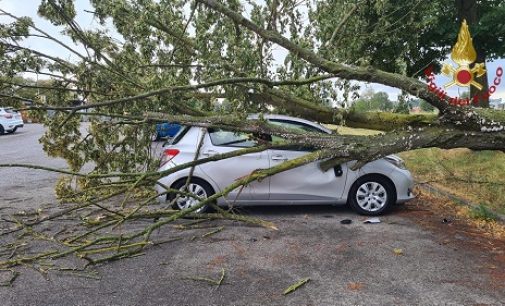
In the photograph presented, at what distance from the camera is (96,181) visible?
25.5 feet

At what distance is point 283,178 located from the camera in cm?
722

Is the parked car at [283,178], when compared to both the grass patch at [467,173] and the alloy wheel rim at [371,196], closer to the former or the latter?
the alloy wheel rim at [371,196]

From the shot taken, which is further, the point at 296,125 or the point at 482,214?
the point at 296,125

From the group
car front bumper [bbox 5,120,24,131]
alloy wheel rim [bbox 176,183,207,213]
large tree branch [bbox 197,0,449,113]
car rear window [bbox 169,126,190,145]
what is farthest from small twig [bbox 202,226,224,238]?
car front bumper [bbox 5,120,24,131]

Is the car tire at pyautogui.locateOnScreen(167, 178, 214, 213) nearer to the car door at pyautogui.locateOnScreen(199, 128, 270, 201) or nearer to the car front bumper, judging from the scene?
the car door at pyautogui.locateOnScreen(199, 128, 270, 201)

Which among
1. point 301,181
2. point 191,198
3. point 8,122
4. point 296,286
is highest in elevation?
point 8,122

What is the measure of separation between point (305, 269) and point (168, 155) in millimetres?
3321

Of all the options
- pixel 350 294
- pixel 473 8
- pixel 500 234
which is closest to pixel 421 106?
pixel 500 234

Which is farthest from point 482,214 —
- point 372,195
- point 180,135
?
point 180,135

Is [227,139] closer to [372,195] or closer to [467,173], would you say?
[372,195]

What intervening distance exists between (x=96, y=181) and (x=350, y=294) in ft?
16.4

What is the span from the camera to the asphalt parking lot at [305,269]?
13.8ft

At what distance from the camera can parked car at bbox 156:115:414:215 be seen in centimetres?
723

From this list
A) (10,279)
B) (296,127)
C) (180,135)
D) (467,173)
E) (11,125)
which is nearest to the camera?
(10,279)
